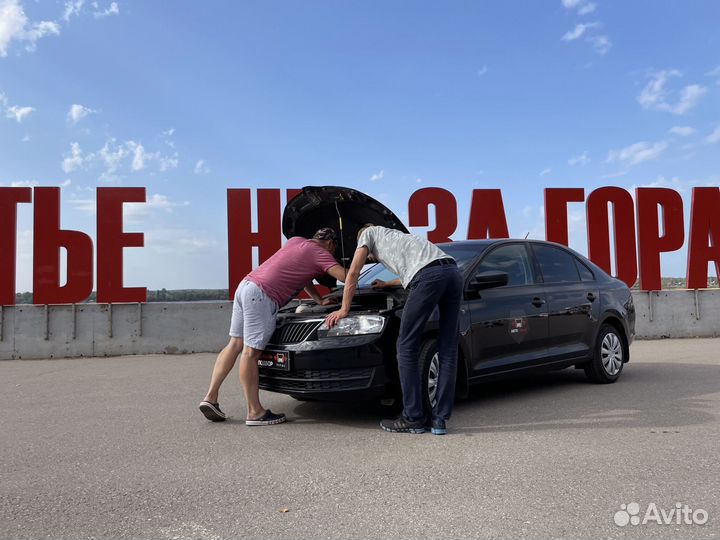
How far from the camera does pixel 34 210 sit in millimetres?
11398

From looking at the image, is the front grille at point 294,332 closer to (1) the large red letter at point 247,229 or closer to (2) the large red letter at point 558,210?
(1) the large red letter at point 247,229

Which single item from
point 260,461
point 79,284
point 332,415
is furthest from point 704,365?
point 79,284

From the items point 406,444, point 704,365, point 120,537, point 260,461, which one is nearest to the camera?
point 120,537

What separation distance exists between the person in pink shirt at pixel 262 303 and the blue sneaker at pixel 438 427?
4.31 feet

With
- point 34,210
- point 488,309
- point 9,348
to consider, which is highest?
point 34,210

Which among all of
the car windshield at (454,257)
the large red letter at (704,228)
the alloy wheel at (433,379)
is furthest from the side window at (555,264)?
the large red letter at (704,228)

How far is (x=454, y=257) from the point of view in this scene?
5398 millimetres

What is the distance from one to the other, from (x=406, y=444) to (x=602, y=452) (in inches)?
51.0

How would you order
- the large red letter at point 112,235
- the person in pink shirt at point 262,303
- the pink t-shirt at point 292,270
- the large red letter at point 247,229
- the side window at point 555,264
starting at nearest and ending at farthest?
the person in pink shirt at point 262,303, the pink t-shirt at point 292,270, the side window at point 555,264, the large red letter at point 112,235, the large red letter at point 247,229

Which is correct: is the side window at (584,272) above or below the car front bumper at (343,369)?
above

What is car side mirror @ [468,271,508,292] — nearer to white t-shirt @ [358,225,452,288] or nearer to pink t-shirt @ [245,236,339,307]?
white t-shirt @ [358,225,452,288]

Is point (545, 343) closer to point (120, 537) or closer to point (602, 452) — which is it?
point (602, 452)

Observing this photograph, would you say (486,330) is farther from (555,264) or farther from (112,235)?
(112,235)

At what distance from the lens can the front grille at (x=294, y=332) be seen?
4.54m
